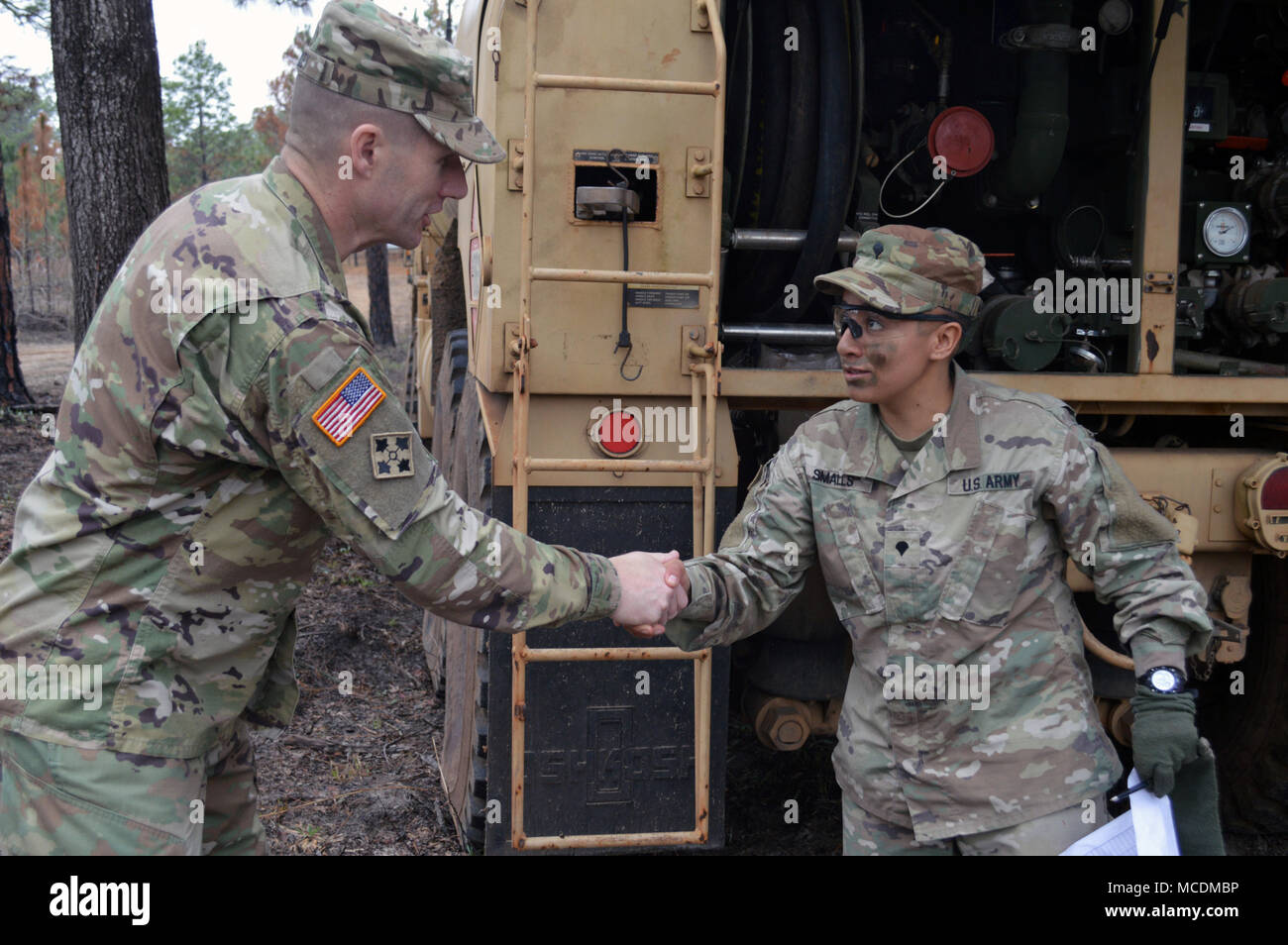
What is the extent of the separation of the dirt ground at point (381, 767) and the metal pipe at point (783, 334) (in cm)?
175

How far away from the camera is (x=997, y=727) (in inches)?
99.8

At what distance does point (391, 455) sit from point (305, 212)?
1.62 ft

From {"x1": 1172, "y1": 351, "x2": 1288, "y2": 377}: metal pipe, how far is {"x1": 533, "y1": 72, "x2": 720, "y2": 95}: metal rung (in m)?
1.82

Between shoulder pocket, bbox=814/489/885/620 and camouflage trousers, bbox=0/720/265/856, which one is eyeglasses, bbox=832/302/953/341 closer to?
shoulder pocket, bbox=814/489/885/620

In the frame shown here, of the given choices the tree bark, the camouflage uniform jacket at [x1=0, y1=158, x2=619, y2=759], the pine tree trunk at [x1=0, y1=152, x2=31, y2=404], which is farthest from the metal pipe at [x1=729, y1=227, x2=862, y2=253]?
the pine tree trunk at [x1=0, y1=152, x2=31, y2=404]

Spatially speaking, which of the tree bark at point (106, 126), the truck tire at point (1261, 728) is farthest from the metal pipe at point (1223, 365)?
the tree bark at point (106, 126)

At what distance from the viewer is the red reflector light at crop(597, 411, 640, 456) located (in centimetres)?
328

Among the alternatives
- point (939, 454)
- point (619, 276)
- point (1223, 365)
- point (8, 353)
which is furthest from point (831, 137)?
point (8, 353)

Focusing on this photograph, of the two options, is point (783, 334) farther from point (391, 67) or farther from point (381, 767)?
point (381, 767)

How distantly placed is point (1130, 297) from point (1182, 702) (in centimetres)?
176

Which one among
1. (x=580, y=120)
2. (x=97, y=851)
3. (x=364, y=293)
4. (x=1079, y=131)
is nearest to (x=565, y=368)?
(x=580, y=120)

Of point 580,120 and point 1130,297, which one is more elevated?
point 580,120

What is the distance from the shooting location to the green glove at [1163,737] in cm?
236
